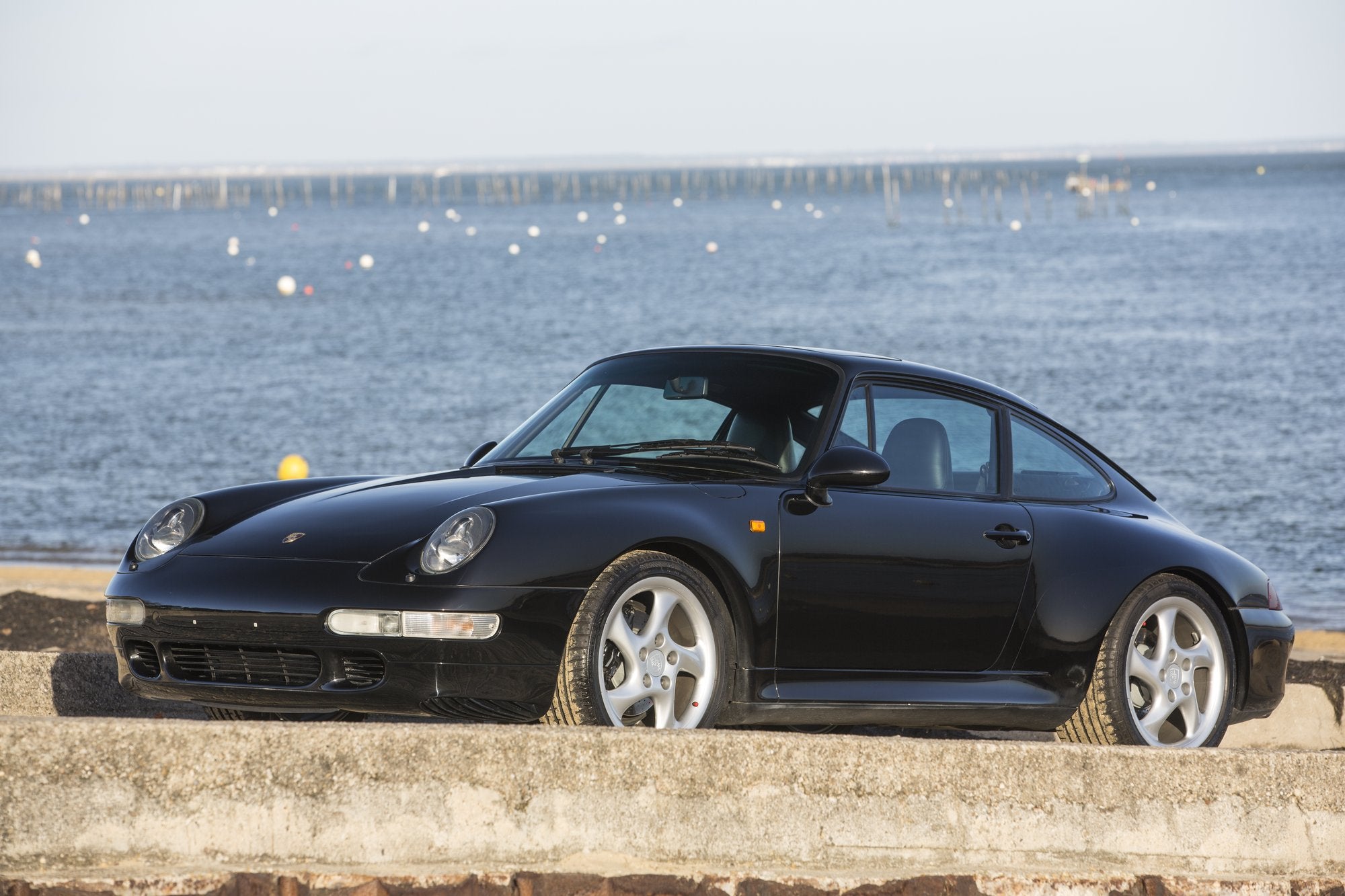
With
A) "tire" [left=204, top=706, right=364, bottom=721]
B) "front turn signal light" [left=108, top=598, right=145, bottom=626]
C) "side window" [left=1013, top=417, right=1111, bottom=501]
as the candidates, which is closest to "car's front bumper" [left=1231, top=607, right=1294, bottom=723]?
"side window" [left=1013, top=417, right=1111, bottom=501]

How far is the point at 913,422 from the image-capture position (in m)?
6.18

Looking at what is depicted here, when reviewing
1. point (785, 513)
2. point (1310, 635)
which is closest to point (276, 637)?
point (785, 513)

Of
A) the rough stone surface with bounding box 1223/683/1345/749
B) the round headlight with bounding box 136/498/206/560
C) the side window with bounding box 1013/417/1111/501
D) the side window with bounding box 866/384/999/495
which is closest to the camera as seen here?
the round headlight with bounding box 136/498/206/560

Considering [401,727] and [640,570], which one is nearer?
[401,727]

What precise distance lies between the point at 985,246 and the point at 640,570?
8430 centimetres

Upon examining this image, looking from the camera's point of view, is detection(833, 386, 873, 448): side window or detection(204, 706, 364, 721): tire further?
detection(833, 386, 873, 448): side window

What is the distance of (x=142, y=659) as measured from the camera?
534 cm

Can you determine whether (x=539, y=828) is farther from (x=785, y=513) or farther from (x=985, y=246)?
(x=985, y=246)

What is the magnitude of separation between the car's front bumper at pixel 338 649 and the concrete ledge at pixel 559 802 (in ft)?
1.57

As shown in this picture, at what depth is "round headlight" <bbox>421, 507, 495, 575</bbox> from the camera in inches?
192

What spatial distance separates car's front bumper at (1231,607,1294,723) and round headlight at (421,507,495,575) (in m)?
3.18

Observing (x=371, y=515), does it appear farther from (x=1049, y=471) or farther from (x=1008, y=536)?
(x=1049, y=471)

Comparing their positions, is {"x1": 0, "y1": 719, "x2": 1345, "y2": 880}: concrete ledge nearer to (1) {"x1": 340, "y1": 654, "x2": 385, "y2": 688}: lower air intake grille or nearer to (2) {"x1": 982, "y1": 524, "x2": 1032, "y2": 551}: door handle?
(1) {"x1": 340, "y1": 654, "x2": 385, "y2": 688}: lower air intake grille

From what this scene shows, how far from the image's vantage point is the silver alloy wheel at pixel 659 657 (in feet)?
16.6
